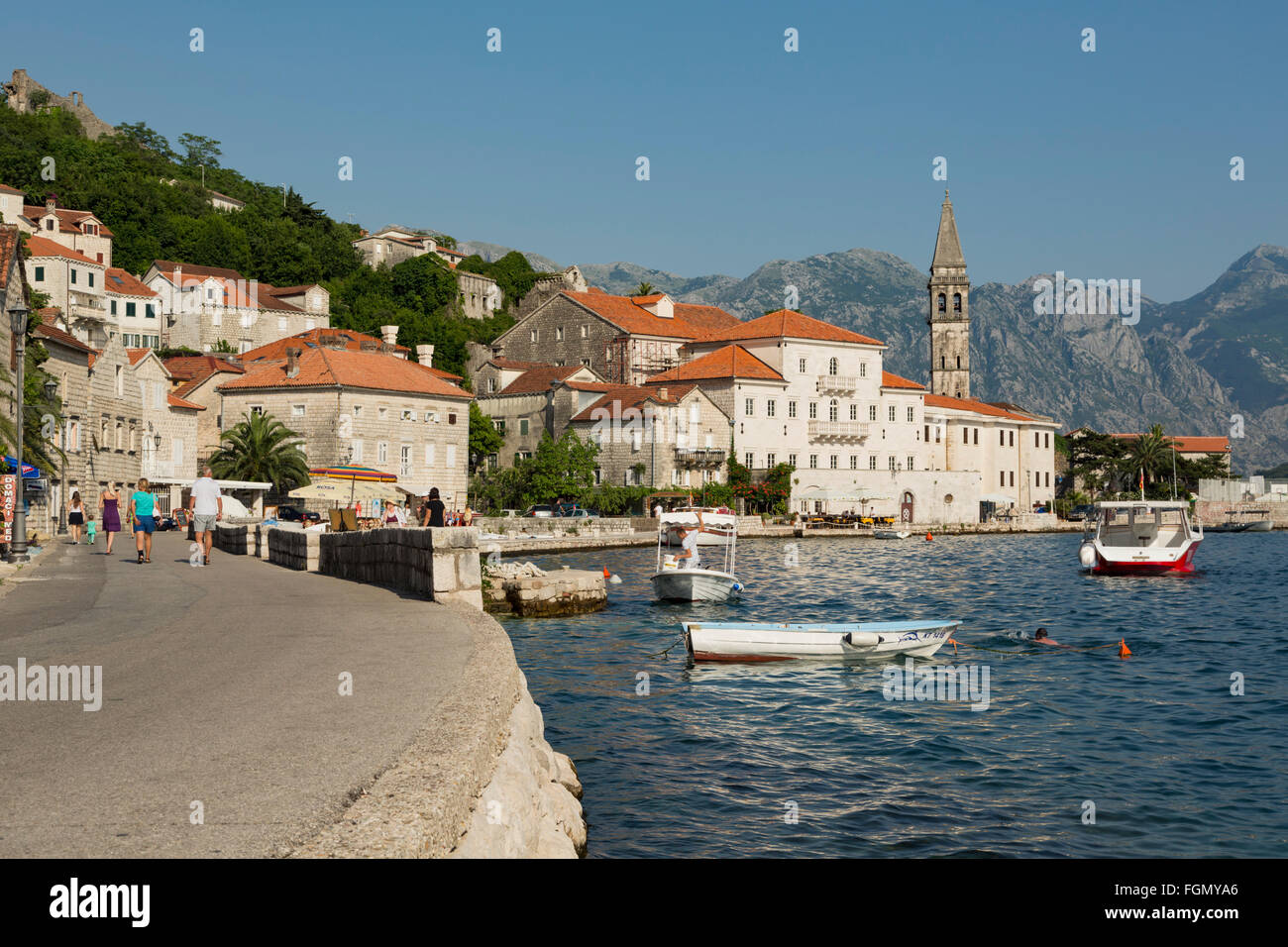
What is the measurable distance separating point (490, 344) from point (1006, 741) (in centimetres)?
9868

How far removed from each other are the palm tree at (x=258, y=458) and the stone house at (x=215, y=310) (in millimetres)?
38332

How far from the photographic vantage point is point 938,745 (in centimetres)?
1529

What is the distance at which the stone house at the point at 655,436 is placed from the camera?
271 ft

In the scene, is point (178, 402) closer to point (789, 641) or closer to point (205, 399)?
point (205, 399)

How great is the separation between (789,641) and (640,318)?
81.4 m

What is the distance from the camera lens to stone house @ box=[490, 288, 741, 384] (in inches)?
3836

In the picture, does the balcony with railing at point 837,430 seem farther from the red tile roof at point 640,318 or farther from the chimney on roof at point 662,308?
the chimney on roof at point 662,308

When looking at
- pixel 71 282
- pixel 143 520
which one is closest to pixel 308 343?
pixel 71 282

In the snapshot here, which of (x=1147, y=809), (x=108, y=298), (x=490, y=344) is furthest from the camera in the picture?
(x=490, y=344)

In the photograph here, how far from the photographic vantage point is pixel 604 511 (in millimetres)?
79500

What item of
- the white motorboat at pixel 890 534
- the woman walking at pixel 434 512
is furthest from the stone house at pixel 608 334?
the woman walking at pixel 434 512

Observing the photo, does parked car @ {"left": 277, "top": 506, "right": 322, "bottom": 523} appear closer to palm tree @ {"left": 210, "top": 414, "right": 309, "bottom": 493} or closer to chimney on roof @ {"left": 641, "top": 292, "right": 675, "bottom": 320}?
palm tree @ {"left": 210, "top": 414, "right": 309, "bottom": 493}

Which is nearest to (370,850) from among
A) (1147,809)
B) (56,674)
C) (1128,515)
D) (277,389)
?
(56,674)
